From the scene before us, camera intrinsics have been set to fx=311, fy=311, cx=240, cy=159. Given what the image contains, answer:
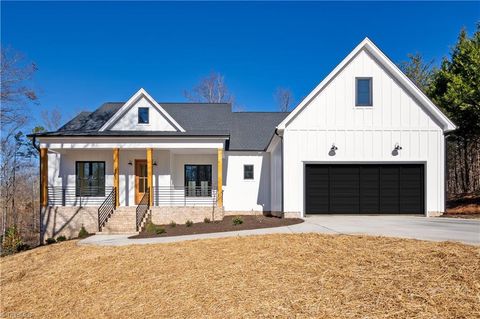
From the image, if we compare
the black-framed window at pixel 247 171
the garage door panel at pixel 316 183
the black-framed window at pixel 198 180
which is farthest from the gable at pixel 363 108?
the black-framed window at pixel 198 180

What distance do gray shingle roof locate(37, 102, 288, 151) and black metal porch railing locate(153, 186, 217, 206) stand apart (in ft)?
9.88

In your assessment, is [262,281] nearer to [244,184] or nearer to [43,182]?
[244,184]

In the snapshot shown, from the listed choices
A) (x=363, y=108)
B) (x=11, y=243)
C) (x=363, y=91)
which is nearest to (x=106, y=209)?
(x=11, y=243)

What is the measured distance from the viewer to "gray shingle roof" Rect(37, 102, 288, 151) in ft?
56.8

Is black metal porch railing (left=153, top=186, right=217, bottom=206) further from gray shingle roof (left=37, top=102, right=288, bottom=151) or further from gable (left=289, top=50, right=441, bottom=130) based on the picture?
gable (left=289, top=50, right=441, bottom=130)

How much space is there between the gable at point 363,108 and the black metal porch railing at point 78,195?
35.4 ft

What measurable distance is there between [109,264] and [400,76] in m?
13.6

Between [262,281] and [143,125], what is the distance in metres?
13.4

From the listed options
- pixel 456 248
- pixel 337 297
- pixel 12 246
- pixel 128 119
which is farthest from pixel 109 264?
pixel 128 119

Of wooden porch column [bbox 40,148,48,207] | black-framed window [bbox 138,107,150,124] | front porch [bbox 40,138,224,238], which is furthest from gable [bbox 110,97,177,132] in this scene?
wooden porch column [bbox 40,148,48,207]

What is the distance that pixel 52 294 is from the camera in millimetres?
6285

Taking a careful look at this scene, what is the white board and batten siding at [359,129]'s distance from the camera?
551 inches

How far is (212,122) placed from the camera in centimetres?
1961

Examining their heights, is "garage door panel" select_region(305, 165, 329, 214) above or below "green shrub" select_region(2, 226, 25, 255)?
above
